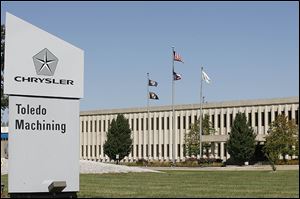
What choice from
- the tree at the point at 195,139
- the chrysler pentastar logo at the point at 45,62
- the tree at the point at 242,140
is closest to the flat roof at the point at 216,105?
the tree at the point at 195,139

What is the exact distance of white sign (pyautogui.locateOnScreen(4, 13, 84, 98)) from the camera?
581 inches

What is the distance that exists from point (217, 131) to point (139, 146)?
1632 centimetres

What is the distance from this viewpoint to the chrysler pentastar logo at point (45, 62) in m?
15.1

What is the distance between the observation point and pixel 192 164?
75.3 m

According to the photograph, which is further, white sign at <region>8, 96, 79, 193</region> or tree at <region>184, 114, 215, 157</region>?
tree at <region>184, 114, 215, 157</region>

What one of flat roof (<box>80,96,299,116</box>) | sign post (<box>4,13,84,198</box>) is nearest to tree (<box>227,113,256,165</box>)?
flat roof (<box>80,96,299,116</box>)

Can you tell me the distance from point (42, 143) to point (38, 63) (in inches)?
70.8

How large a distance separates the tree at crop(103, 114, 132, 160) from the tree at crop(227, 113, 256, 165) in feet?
56.3

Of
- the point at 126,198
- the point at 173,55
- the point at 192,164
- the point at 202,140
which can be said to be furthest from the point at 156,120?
the point at 126,198

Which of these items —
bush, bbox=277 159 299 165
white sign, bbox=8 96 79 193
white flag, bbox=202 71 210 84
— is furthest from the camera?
white flag, bbox=202 71 210 84

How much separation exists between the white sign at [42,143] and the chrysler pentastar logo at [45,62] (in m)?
0.62

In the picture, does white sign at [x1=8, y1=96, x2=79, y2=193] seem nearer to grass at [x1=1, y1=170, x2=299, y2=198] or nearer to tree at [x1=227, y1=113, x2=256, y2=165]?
grass at [x1=1, y1=170, x2=299, y2=198]

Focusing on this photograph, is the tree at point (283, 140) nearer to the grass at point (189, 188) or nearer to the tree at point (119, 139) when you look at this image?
the tree at point (119, 139)

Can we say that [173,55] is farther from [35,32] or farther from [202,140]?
[35,32]
